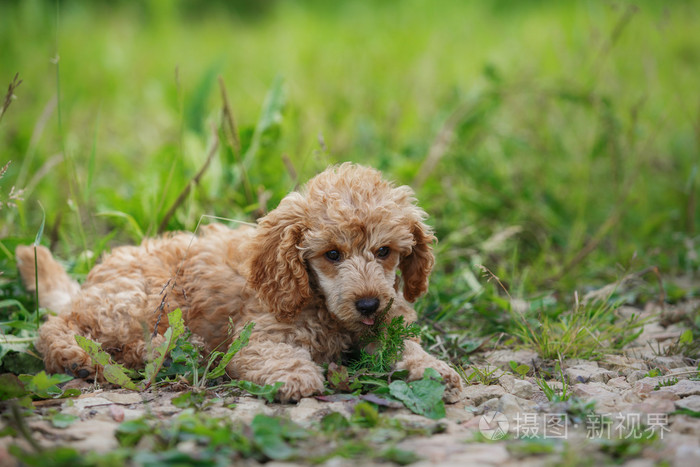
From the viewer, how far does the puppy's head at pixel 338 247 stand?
3.53m

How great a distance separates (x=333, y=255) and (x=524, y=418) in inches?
53.4

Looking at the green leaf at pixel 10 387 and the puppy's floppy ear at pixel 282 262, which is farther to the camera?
the puppy's floppy ear at pixel 282 262

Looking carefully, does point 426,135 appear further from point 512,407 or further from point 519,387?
point 512,407

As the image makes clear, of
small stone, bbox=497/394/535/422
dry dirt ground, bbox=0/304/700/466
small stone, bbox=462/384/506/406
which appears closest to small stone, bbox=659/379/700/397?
dry dirt ground, bbox=0/304/700/466

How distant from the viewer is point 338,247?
3.60m

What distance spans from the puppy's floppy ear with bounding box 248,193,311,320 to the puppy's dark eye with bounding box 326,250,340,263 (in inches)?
6.2

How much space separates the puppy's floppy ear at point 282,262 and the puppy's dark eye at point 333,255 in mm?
158

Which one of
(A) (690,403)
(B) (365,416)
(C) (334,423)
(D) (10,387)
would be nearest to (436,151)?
(A) (690,403)

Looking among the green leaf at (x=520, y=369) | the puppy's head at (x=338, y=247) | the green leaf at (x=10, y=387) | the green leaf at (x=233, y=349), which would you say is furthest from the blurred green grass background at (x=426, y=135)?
the green leaf at (x=10, y=387)

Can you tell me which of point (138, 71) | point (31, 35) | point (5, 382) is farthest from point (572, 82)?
point (31, 35)

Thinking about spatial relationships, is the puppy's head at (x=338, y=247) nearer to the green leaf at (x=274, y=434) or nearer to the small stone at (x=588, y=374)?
the green leaf at (x=274, y=434)

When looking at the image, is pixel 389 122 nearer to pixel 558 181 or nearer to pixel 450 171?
pixel 450 171

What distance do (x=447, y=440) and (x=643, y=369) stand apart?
5.78 ft

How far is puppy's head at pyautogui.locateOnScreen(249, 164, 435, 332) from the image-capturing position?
11.6 ft
